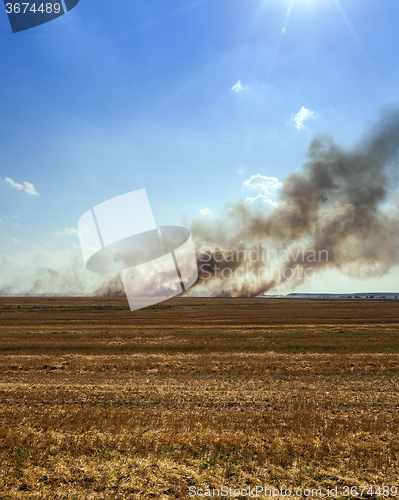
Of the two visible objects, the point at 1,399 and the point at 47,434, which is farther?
the point at 1,399

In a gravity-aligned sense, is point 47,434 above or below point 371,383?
above

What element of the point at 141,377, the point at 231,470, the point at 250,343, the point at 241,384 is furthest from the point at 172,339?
the point at 231,470

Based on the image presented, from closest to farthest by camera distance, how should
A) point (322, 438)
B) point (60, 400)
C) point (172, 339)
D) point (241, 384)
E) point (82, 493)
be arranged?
1. point (82, 493)
2. point (322, 438)
3. point (60, 400)
4. point (241, 384)
5. point (172, 339)

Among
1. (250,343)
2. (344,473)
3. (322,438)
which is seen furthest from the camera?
(250,343)

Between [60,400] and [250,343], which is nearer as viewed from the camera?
[60,400]

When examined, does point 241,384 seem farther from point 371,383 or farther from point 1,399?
point 1,399

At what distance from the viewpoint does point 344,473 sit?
346 inches

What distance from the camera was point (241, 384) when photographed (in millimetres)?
18250

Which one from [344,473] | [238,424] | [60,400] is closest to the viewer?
[344,473]

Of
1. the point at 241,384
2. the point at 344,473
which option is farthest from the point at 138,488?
the point at 241,384

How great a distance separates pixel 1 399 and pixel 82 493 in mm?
10478

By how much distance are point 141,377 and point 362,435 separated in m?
13.5

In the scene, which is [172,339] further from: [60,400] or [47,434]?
[47,434]

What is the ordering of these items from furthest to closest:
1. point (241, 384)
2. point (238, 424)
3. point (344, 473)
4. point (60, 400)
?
point (241, 384), point (60, 400), point (238, 424), point (344, 473)
